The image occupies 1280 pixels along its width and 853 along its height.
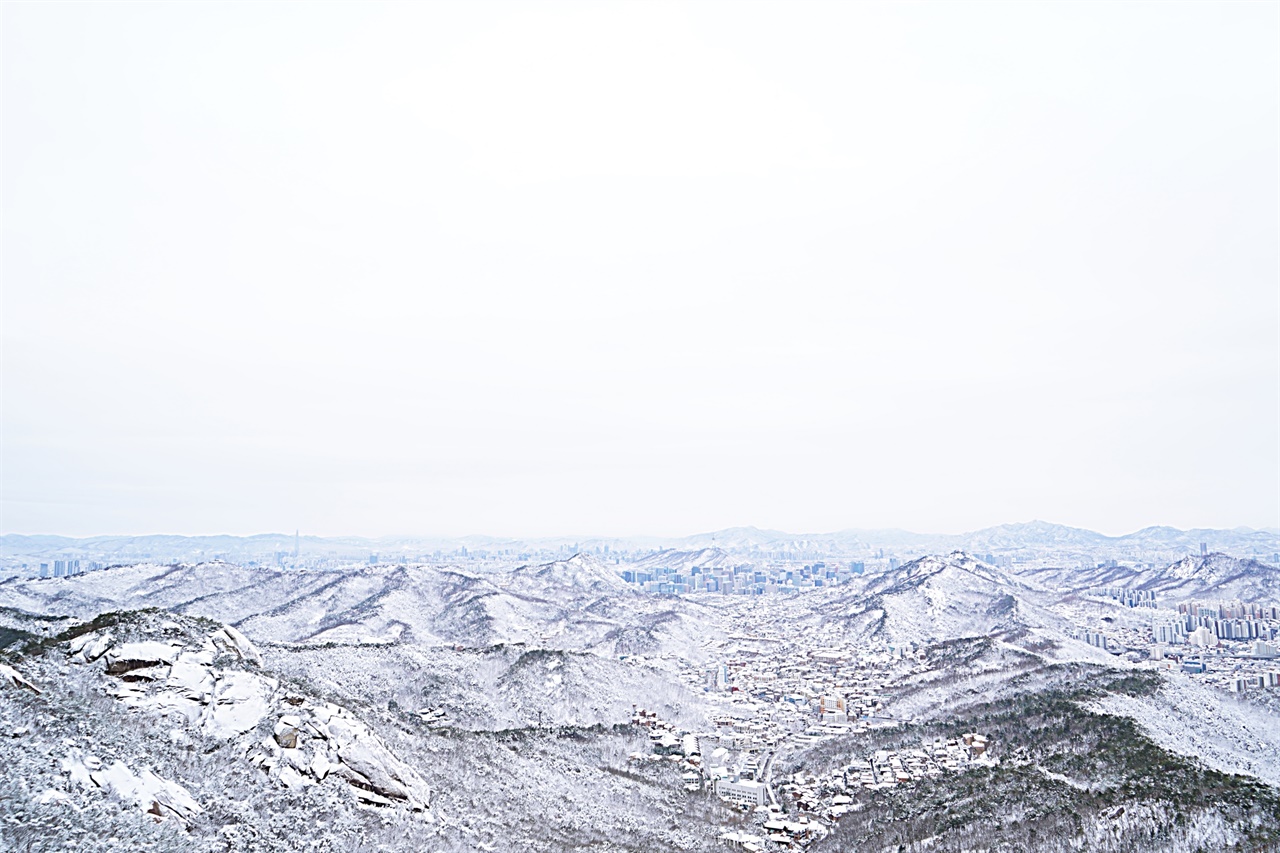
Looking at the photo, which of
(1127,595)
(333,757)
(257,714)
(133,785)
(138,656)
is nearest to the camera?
(133,785)

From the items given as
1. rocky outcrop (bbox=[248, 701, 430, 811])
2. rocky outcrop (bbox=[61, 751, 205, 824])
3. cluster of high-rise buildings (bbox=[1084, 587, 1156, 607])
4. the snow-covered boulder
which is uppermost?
the snow-covered boulder

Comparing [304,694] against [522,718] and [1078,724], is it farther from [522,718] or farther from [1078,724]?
[1078,724]

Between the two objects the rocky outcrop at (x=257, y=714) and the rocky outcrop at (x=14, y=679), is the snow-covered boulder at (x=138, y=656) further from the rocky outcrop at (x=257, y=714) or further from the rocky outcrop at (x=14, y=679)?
the rocky outcrop at (x=14, y=679)

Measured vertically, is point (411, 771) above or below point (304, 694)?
below

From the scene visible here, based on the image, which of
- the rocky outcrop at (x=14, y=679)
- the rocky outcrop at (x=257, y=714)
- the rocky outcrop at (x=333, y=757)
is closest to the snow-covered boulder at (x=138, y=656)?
the rocky outcrop at (x=257, y=714)

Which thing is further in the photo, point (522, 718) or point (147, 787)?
point (522, 718)

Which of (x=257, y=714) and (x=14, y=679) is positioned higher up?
(x=14, y=679)

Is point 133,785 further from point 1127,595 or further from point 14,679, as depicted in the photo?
point 1127,595

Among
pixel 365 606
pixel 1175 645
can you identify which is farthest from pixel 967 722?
pixel 365 606

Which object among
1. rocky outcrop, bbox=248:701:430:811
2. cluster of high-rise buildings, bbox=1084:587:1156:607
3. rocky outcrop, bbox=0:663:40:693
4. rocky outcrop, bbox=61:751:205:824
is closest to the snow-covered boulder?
rocky outcrop, bbox=0:663:40:693

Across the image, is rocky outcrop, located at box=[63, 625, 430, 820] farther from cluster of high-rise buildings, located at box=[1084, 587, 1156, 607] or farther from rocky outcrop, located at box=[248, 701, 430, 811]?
cluster of high-rise buildings, located at box=[1084, 587, 1156, 607]

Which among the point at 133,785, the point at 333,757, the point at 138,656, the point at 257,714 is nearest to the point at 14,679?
the point at 138,656
